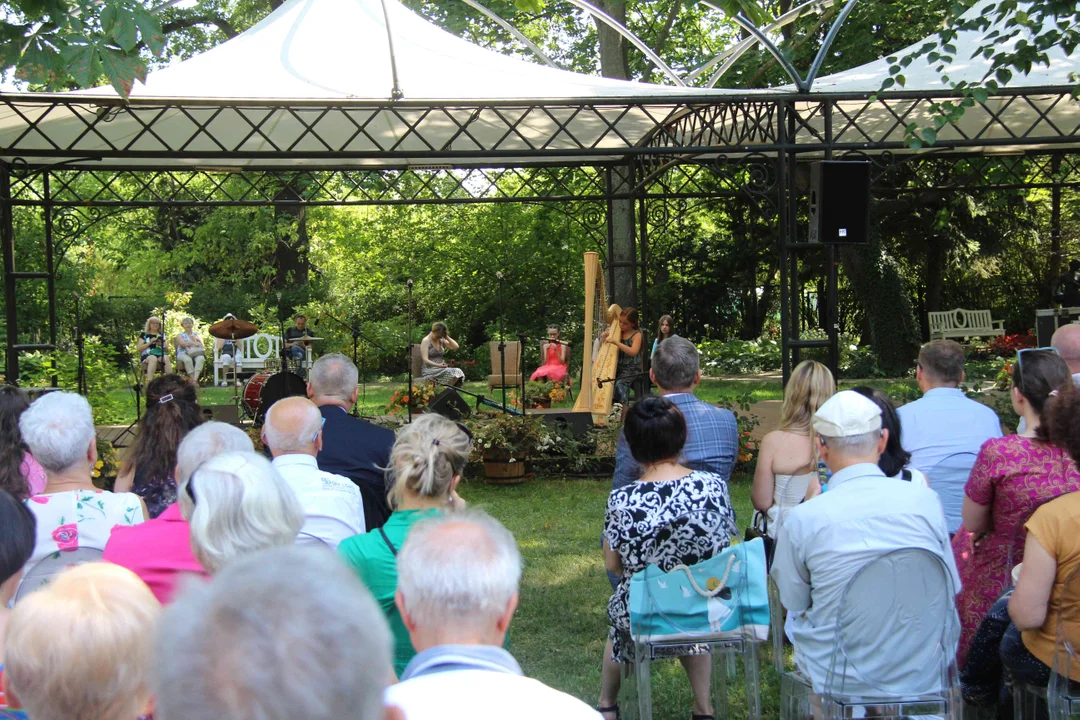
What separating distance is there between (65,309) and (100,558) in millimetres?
18277

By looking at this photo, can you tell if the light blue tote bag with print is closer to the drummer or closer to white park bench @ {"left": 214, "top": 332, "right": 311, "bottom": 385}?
the drummer

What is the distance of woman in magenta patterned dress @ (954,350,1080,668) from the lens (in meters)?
3.12

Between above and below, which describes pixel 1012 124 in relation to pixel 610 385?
Result: above

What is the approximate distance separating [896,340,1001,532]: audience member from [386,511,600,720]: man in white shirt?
2.66 metres

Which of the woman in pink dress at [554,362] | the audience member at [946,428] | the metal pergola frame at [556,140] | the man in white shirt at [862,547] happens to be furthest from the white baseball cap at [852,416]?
the woman in pink dress at [554,362]

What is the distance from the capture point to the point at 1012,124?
9969 millimetres

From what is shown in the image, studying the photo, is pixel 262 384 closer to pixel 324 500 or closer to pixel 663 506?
pixel 324 500

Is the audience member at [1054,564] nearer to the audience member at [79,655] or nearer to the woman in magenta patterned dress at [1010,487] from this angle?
the woman in magenta patterned dress at [1010,487]

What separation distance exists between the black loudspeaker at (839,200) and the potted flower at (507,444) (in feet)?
10.2

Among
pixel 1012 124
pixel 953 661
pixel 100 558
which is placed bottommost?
pixel 953 661

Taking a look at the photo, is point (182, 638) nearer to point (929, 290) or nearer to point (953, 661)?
point (953, 661)

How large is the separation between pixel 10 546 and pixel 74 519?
33.9 inches

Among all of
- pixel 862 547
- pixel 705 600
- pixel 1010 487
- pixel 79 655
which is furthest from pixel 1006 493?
pixel 79 655

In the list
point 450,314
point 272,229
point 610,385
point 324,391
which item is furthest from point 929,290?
point 324,391
